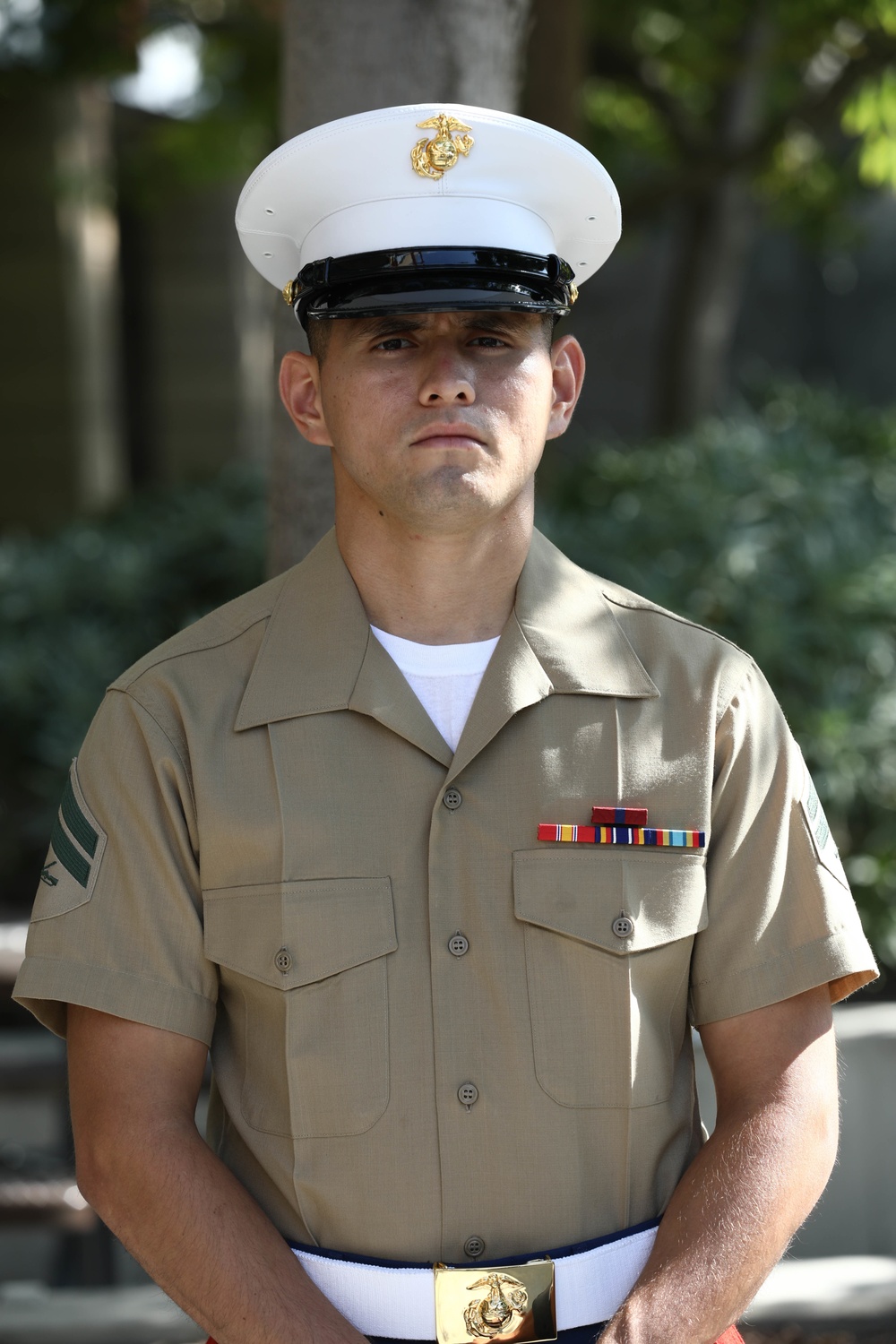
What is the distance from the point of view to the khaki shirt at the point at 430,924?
1.86 metres

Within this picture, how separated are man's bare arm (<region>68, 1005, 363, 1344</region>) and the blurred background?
4.44 feet

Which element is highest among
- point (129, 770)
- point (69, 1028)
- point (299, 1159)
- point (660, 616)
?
point (660, 616)

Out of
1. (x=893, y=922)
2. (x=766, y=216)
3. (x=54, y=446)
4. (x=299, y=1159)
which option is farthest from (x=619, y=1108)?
(x=54, y=446)

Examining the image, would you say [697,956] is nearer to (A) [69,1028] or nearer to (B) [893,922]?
(A) [69,1028]

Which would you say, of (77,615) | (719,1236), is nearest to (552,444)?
(77,615)

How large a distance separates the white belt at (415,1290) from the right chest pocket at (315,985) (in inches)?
7.1

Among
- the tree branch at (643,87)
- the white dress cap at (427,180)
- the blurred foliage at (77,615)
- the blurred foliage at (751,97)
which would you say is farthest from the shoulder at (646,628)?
the tree branch at (643,87)

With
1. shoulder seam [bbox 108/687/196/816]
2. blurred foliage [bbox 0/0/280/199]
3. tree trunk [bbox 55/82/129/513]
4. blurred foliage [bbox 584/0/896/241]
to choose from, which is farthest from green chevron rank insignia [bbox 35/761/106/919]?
tree trunk [bbox 55/82/129/513]

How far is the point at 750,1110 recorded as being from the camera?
1.89 metres

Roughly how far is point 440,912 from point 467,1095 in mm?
236

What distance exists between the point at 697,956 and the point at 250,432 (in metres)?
9.57

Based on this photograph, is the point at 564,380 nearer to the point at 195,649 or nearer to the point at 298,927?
the point at 195,649

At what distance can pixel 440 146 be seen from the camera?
1.98 m

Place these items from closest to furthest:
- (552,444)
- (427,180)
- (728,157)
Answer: (427,180)
(552,444)
(728,157)
